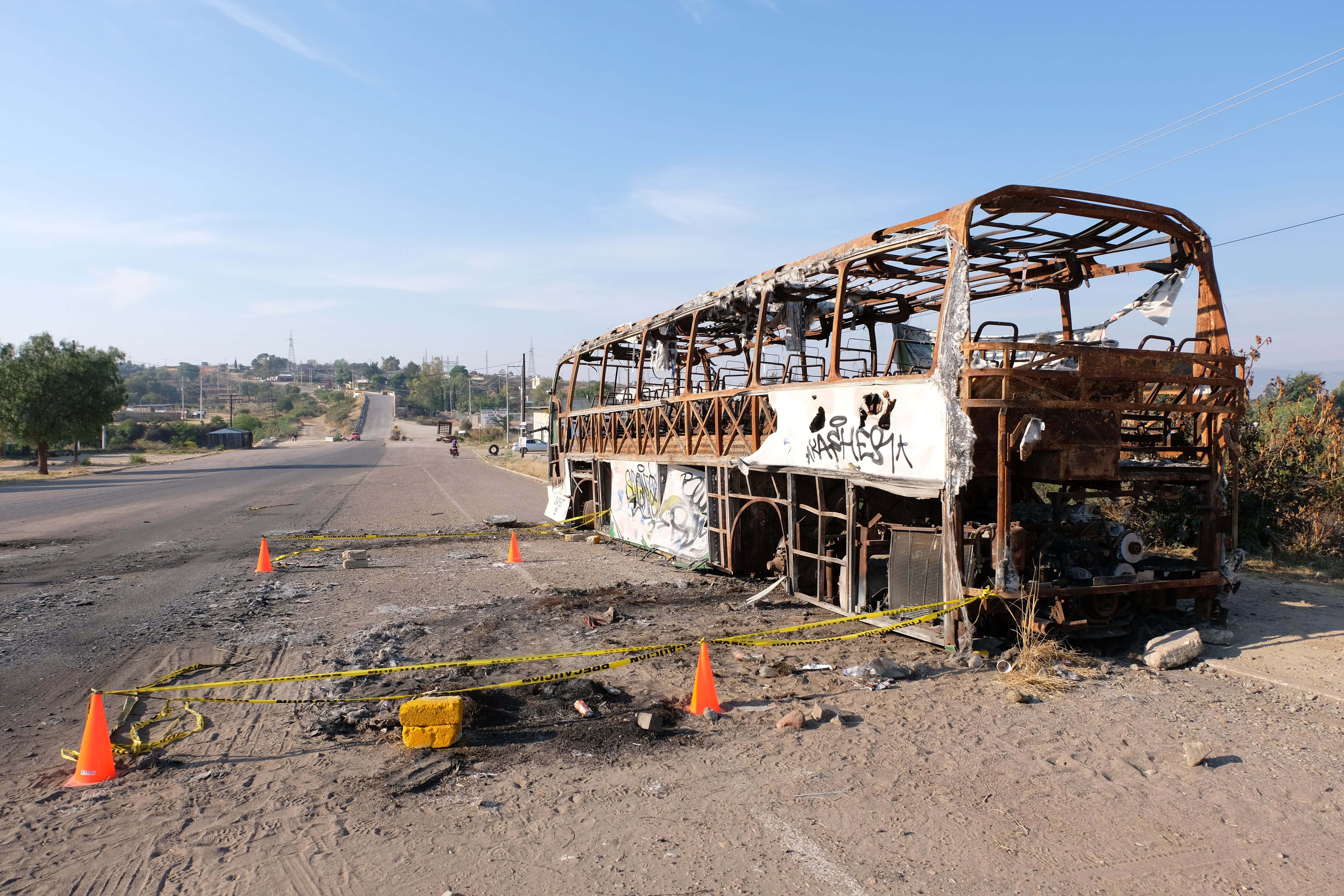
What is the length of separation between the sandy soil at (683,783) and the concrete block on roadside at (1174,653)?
0.16 m

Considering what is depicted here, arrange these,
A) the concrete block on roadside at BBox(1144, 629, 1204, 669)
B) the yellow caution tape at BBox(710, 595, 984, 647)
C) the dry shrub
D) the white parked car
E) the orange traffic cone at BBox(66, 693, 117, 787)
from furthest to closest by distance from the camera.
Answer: the white parked car → the yellow caution tape at BBox(710, 595, 984, 647) → the concrete block on roadside at BBox(1144, 629, 1204, 669) → the dry shrub → the orange traffic cone at BBox(66, 693, 117, 787)

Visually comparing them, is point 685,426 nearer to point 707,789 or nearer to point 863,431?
point 863,431

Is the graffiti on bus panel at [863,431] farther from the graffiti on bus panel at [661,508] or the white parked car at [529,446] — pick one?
the white parked car at [529,446]

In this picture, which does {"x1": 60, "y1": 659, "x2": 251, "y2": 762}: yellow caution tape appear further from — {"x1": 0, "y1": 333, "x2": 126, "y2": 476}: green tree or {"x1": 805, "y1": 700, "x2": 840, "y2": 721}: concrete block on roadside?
{"x1": 0, "y1": 333, "x2": 126, "y2": 476}: green tree

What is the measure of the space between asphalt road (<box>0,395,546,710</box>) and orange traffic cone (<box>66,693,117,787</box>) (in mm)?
1847

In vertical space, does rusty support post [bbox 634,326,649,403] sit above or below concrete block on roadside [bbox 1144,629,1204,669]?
above

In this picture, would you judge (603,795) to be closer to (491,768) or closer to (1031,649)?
(491,768)

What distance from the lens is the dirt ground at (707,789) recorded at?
11.2 feet

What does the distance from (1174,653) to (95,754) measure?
7565mm

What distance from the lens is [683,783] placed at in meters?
4.34

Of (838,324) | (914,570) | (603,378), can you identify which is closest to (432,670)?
(914,570)

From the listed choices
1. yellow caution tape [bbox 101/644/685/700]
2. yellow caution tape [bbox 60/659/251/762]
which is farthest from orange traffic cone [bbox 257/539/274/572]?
yellow caution tape [bbox 101/644/685/700]

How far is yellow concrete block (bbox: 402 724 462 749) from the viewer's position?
15.6 feet

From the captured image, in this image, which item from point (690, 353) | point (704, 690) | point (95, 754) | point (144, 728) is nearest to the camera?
point (95, 754)
